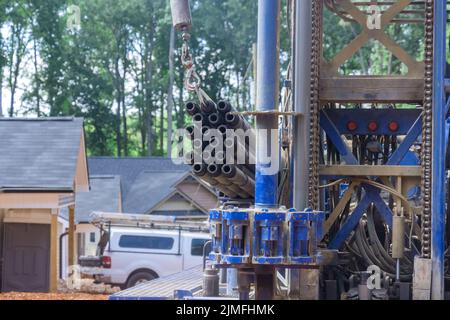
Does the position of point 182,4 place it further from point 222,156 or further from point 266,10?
point 222,156

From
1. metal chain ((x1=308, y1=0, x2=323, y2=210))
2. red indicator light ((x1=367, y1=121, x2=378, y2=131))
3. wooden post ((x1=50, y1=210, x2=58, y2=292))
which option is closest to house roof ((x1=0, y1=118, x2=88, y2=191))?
wooden post ((x1=50, y1=210, x2=58, y2=292))

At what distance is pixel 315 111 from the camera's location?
12070 mm

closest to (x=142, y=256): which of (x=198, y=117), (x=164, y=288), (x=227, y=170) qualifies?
(x=164, y=288)

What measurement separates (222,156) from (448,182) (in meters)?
3.67

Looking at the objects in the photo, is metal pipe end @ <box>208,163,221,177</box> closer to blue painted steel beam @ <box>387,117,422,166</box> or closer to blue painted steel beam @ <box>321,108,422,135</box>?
blue painted steel beam @ <box>321,108,422,135</box>

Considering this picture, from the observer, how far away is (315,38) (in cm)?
1214

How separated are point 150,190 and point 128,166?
5777 mm

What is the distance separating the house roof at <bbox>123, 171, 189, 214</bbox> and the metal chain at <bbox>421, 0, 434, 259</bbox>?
94.2 feet

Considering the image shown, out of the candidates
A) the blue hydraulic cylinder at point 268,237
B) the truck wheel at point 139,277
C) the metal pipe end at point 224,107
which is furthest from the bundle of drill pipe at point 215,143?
the truck wheel at point 139,277

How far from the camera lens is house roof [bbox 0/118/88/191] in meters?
24.0

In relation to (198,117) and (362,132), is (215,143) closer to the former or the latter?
(198,117)

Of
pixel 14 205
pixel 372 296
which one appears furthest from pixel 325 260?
pixel 14 205
